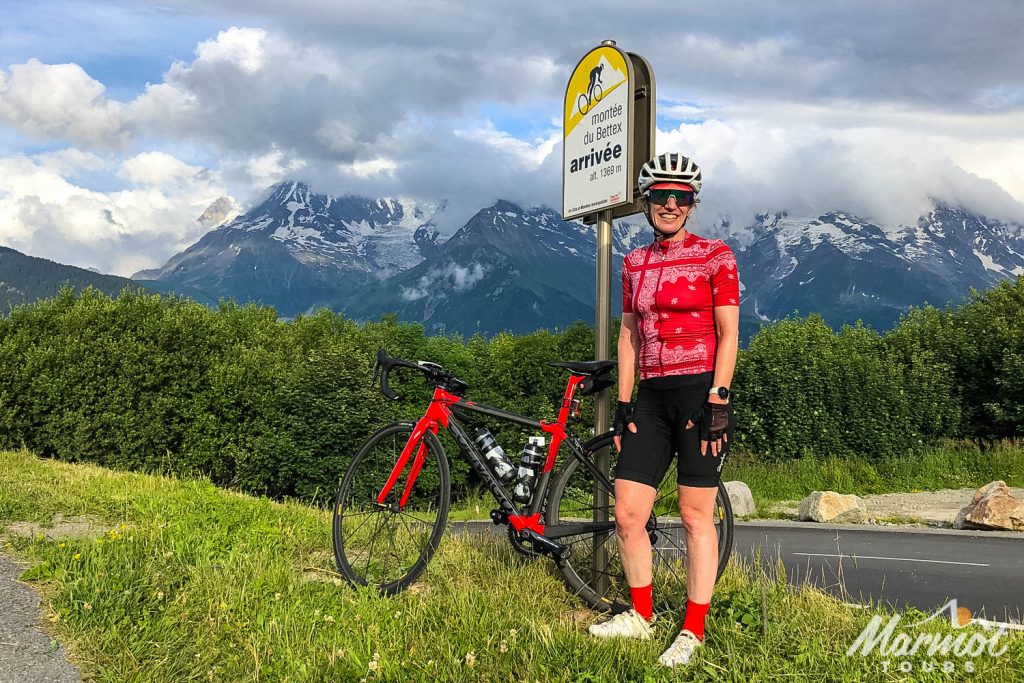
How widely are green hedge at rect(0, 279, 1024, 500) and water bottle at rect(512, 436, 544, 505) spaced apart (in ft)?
41.5

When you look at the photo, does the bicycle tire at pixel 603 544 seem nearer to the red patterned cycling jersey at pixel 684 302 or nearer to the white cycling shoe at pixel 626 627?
the white cycling shoe at pixel 626 627

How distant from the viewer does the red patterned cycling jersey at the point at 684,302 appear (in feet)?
13.3

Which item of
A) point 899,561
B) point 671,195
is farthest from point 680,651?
point 899,561

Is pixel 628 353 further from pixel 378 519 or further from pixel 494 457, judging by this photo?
pixel 378 519

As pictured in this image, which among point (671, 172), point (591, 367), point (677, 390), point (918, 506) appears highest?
point (671, 172)

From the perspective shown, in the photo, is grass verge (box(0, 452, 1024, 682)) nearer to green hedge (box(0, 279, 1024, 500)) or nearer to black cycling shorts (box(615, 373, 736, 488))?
black cycling shorts (box(615, 373, 736, 488))

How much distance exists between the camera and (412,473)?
5238 mm

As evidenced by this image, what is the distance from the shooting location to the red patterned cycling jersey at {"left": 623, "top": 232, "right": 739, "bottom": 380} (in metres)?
4.05

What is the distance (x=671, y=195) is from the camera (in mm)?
4281

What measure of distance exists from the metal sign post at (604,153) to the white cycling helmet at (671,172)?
101 cm

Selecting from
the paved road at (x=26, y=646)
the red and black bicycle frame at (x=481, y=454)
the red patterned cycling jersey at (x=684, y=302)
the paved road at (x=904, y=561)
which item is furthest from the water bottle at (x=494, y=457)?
the paved road at (x=904, y=561)

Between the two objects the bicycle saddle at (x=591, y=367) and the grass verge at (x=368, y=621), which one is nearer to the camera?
the grass verge at (x=368, y=621)
